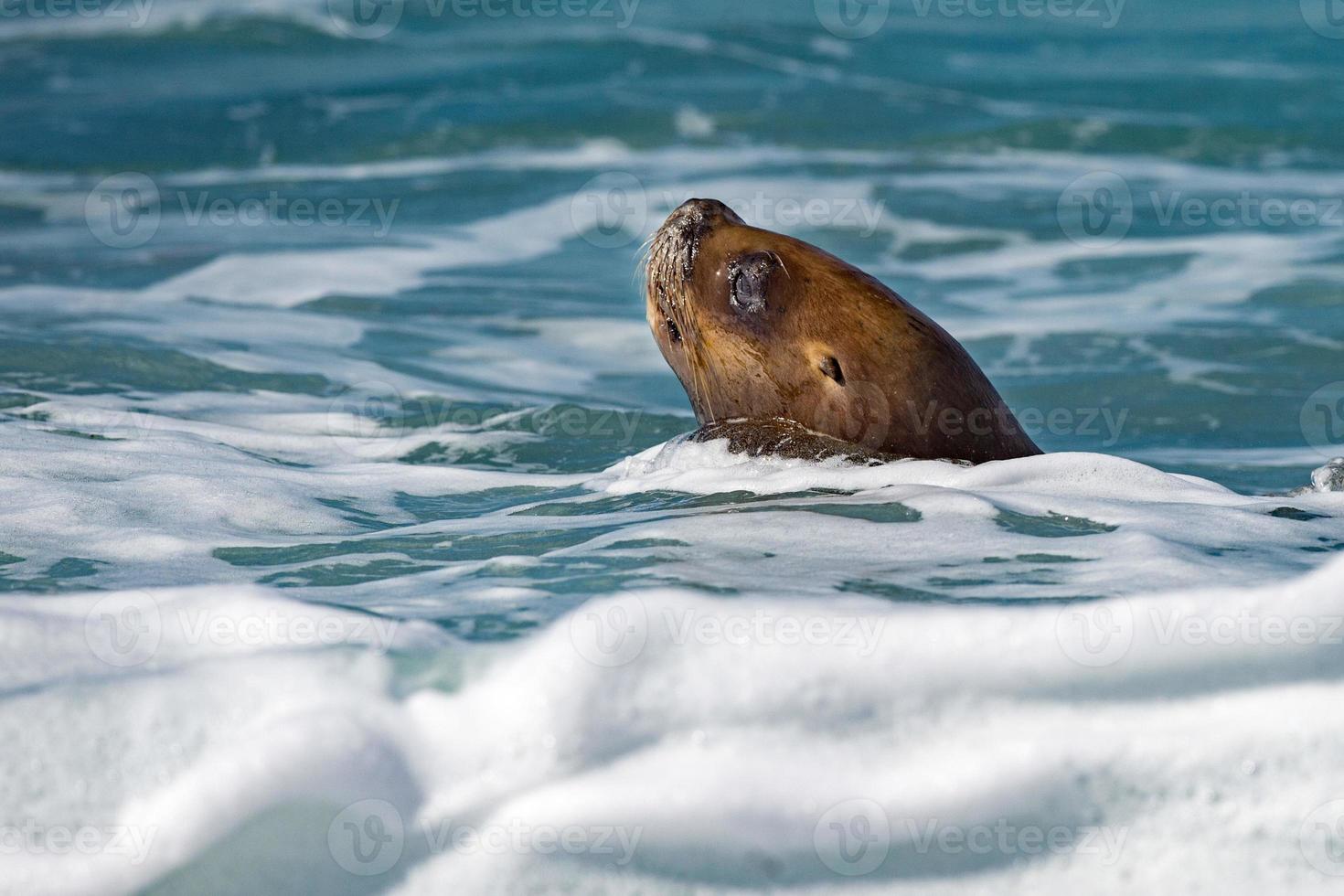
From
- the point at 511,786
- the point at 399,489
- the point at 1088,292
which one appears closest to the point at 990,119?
the point at 1088,292

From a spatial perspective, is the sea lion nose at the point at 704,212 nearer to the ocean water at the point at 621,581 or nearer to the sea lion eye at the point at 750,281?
the sea lion eye at the point at 750,281

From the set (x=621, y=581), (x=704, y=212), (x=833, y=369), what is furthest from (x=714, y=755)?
(x=704, y=212)

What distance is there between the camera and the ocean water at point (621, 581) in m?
2.76

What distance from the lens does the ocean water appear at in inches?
109

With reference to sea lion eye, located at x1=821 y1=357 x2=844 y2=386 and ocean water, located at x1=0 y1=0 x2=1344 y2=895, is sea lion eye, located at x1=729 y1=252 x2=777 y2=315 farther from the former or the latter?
ocean water, located at x1=0 y1=0 x2=1344 y2=895

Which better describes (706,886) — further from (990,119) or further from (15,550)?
(990,119)

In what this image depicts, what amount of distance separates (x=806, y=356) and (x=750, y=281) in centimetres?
32

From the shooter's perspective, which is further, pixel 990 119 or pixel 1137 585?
pixel 990 119

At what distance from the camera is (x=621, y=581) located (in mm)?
3484

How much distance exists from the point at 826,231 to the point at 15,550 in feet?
29.0

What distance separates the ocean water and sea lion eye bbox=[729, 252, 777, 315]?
496 millimetres

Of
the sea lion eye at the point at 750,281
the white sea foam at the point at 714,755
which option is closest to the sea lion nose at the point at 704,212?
the sea lion eye at the point at 750,281

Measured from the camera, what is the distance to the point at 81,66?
1783cm

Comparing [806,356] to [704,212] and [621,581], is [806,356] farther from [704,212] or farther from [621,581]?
[621,581]
